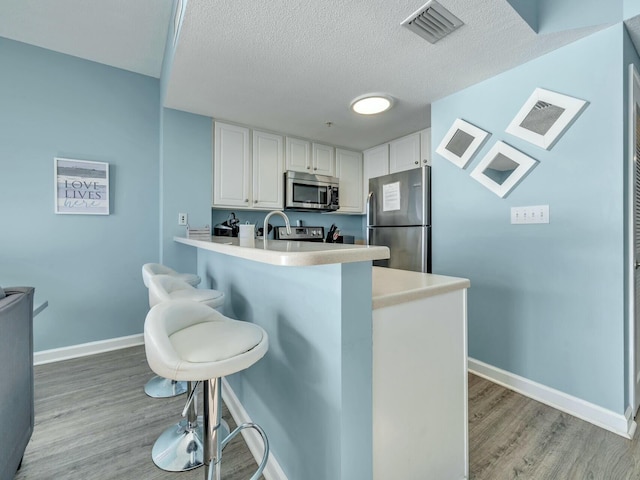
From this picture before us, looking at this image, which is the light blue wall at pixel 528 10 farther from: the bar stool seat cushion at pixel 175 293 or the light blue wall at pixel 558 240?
the bar stool seat cushion at pixel 175 293

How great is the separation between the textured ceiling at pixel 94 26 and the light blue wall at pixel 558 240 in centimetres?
244

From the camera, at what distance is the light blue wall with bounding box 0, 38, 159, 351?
2297 mm

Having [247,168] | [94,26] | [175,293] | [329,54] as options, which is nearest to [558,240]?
[329,54]

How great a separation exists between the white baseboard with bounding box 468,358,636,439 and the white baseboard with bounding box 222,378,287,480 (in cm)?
169

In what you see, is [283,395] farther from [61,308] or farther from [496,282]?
[61,308]

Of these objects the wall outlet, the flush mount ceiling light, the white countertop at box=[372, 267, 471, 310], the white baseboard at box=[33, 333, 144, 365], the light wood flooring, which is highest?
the flush mount ceiling light

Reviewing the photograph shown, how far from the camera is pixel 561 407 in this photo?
5.81ft

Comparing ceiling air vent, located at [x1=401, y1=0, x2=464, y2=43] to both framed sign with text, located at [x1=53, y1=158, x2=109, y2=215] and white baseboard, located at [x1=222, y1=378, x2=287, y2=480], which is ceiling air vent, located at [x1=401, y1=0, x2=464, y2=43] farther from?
framed sign with text, located at [x1=53, y1=158, x2=109, y2=215]

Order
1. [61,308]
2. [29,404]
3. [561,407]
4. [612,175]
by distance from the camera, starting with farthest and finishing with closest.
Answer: [61,308] → [561,407] → [612,175] → [29,404]

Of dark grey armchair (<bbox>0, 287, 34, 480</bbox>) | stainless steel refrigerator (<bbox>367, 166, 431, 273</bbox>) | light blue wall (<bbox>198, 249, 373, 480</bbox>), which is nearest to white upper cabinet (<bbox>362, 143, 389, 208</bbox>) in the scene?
stainless steel refrigerator (<bbox>367, 166, 431, 273</bbox>)

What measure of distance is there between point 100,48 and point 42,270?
6.27 feet

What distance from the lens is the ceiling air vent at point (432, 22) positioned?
1.46 metres

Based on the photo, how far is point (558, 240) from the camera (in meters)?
1.78

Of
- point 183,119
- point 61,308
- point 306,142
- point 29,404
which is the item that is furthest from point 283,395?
point 306,142
